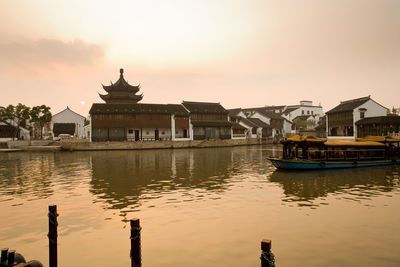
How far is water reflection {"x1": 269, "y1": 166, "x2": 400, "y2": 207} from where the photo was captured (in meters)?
13.6

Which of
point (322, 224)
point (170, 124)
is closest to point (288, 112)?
point (170, 124)

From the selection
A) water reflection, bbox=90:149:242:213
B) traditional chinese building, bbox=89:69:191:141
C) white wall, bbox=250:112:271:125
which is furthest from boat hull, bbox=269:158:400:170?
white wall, bbox=250:112:271:125

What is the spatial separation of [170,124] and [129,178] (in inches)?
1406

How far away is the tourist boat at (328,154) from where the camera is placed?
2164 centimetres

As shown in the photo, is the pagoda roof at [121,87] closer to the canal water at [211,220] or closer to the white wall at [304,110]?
the canal water at [211,220]

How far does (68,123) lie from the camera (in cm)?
7188

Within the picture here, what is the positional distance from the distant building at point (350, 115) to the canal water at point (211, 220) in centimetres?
3595

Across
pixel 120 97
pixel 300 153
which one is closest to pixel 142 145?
pixel 120 97

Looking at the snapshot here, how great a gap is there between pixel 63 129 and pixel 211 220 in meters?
68.2

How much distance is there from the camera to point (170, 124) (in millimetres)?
54750

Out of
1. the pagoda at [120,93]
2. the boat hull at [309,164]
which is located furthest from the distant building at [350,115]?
the pagoda at [120,93]

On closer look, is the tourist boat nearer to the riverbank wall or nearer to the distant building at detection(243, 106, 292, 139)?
the riverbank wall

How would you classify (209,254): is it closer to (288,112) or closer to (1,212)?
(1,212)

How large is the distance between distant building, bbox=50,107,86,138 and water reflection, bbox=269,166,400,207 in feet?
198
